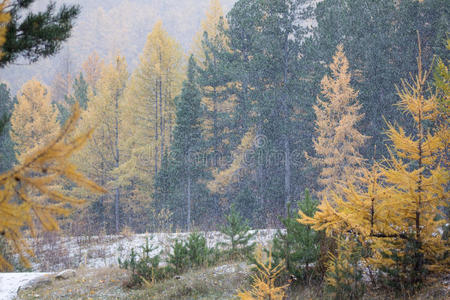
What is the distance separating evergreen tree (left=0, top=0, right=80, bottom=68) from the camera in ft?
18.9

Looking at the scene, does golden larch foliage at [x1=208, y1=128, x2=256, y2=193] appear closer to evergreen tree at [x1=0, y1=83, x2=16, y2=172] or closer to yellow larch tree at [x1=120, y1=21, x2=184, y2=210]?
yellow larch tree at [x1=120, y1=21, x2=184, y2=210]

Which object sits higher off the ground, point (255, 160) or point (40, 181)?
point (255, 160)

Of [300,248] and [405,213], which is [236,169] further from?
[405,213]

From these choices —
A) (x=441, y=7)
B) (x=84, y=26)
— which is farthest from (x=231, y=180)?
(x=84, y=26)

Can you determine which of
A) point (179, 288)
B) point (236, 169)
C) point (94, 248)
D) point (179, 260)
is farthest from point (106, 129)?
point (179, 288)

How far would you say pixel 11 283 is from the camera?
8.41 m

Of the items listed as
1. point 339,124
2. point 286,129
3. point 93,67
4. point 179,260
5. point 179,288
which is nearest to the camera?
point 179,288

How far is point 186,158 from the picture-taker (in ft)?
72.4

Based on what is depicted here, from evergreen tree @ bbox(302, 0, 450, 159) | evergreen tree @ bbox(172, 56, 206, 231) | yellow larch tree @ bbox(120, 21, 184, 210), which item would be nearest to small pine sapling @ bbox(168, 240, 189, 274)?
evergreen tree @ bbox(172, 56, 206, 231)

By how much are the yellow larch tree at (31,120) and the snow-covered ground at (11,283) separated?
17.6 meters

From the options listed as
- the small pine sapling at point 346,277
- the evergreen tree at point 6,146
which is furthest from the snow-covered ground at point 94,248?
the evergreen tree at point 6,146

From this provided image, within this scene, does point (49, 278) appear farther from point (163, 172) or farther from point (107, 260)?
point (163, 172)

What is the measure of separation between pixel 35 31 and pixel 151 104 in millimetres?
19058

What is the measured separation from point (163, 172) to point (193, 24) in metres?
56.0
